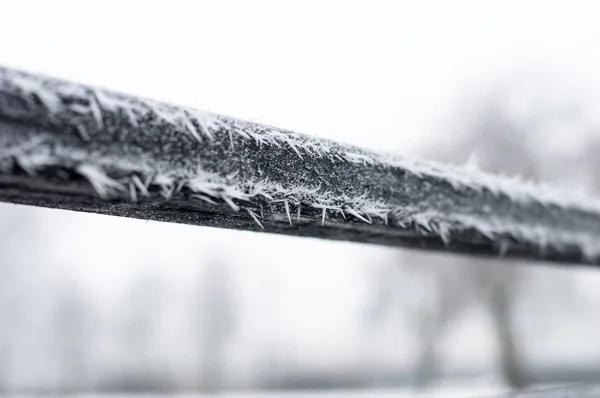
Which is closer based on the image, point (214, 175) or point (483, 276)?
point (214, 175)

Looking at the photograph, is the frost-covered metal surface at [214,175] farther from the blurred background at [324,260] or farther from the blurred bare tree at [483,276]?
the blurred bare tree at [483,276]

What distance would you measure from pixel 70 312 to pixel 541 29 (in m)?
12.4

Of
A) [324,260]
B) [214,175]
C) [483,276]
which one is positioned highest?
[324,260]

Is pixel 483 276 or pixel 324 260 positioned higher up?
pixel 324 260

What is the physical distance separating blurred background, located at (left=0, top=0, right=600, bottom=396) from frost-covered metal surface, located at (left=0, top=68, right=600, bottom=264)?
7.07ft

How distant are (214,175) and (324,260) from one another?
1179cm

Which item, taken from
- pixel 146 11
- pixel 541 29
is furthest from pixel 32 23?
pixel 541 29

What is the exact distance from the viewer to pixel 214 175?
1.37 ft

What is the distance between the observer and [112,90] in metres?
0.39

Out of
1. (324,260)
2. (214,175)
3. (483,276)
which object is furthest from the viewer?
(324,260)

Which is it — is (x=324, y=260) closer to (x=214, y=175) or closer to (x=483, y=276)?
(x=483, y=276)

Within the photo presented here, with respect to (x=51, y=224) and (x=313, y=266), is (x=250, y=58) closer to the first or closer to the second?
(x=313, y=266)

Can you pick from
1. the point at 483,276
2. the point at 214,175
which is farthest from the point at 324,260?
the point at 214,175

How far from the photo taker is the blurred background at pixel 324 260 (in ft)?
17.0
